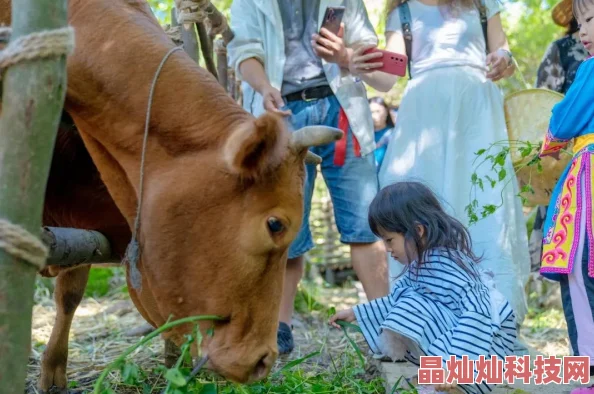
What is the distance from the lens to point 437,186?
4332 mm

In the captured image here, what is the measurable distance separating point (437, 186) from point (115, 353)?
2.05 metres

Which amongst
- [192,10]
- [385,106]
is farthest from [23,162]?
[385,106]

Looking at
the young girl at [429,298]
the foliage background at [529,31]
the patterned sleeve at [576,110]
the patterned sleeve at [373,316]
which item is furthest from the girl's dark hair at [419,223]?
the foliage background at [529,31]

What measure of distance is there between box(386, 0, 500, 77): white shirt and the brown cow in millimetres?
1997

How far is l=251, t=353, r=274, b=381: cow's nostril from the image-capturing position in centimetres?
253

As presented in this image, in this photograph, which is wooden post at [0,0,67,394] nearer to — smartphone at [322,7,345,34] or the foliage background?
smartphone at [322,7,345,34]

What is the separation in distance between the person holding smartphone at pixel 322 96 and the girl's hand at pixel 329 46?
2 cm

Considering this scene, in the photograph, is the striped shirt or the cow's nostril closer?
the cow's nostril

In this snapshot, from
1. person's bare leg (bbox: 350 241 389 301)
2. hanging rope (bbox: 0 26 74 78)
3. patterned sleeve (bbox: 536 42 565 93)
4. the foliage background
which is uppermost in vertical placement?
the foliage background

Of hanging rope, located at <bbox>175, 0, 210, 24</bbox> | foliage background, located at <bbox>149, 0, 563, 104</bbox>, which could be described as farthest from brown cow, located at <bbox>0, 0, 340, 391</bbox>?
foliage background, located at <bbox>149, 0, 563, 104</bbox>

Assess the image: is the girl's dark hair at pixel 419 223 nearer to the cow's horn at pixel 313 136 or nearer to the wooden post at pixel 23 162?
the cow's horn at pixel 313 136

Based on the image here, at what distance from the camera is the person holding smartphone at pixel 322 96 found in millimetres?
4262

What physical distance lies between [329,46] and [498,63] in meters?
0.89

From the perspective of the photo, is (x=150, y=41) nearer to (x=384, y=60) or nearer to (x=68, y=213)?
(x=68, y=213)
